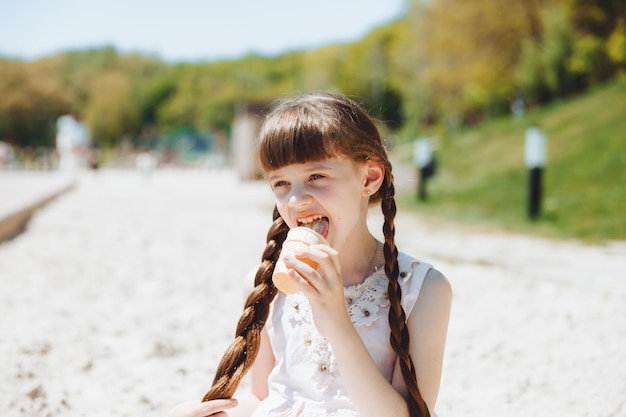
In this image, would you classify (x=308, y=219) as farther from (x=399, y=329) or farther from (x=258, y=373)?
(x=258, y=373)

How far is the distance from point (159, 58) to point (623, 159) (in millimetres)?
112442

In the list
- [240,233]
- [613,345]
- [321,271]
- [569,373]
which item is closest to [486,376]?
[569,373]

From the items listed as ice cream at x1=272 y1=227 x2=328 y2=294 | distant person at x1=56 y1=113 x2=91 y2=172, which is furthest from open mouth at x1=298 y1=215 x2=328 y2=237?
distant person at x1=56 y1=113 x2=91 y2=172

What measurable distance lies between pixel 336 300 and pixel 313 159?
0.45 meters

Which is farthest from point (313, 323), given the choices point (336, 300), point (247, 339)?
point (336, 300)

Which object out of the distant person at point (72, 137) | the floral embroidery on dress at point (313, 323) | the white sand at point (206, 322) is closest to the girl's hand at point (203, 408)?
the floral embroidery on dress at point (313, 323)

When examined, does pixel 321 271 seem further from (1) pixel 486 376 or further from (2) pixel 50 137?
(2) pixel 50 137

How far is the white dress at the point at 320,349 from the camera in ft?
5.95

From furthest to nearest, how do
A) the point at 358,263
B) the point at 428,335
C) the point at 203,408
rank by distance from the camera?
the point at 358,263 → the point at 203,408 → the point at 428,335

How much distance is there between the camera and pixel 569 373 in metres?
3.06

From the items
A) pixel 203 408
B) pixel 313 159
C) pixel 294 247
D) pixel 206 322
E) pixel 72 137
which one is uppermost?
pixel 72 137

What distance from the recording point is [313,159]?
182 cm

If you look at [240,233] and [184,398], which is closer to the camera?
[184,398]

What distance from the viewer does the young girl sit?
163cm
